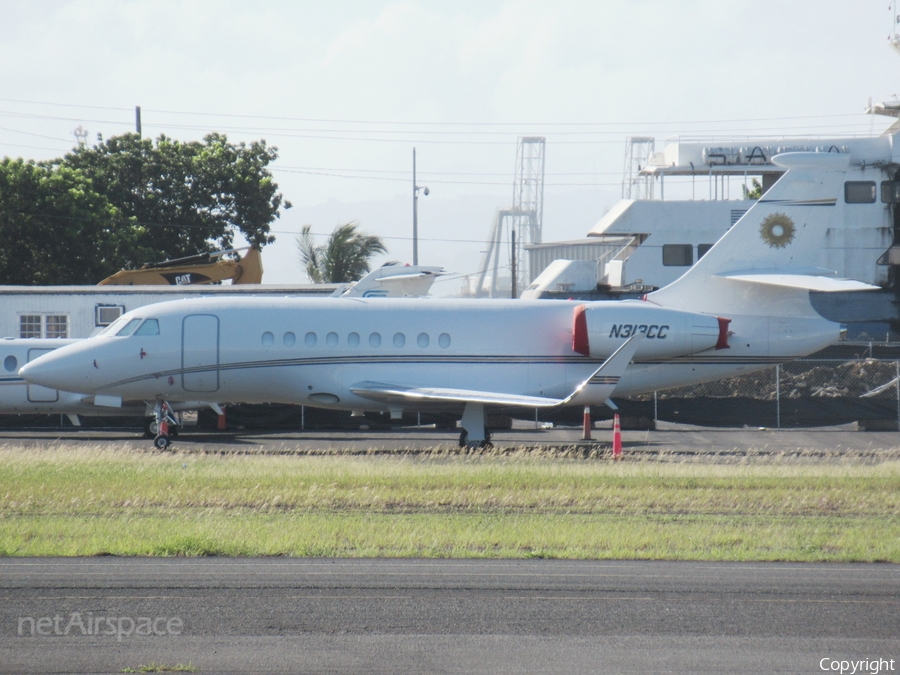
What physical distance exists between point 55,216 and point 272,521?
4168cm

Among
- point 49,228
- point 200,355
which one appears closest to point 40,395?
point 200,355

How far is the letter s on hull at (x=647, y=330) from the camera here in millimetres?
22391

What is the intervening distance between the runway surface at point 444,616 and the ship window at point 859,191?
119ft

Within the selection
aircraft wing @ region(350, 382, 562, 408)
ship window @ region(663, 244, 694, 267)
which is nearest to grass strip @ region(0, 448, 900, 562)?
aircraft wing @ region(350, 382, 562, 408)

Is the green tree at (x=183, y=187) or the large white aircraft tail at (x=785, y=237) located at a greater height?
the green tree at (x=183, y=187)

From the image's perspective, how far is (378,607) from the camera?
852cm

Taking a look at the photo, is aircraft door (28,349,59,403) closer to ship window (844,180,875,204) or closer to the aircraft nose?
the aircraft nose

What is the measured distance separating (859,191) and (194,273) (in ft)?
89.1

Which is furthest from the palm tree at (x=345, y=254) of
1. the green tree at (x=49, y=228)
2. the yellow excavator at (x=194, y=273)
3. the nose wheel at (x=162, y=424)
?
the nose wheel at (x=162, y=424)

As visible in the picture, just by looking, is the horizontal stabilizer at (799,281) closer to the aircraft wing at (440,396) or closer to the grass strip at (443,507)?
the grass strip at (443,507)

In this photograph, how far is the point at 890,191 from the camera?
43250 mm

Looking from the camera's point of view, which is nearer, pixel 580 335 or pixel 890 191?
pixel 580 335

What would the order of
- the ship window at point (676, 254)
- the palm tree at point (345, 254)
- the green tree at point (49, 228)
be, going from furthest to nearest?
the palm tree at point (345, 254) < the green tree at point (49, 228) < the ship window at point (676, 254)

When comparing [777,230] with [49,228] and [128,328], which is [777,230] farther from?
[49,228]
